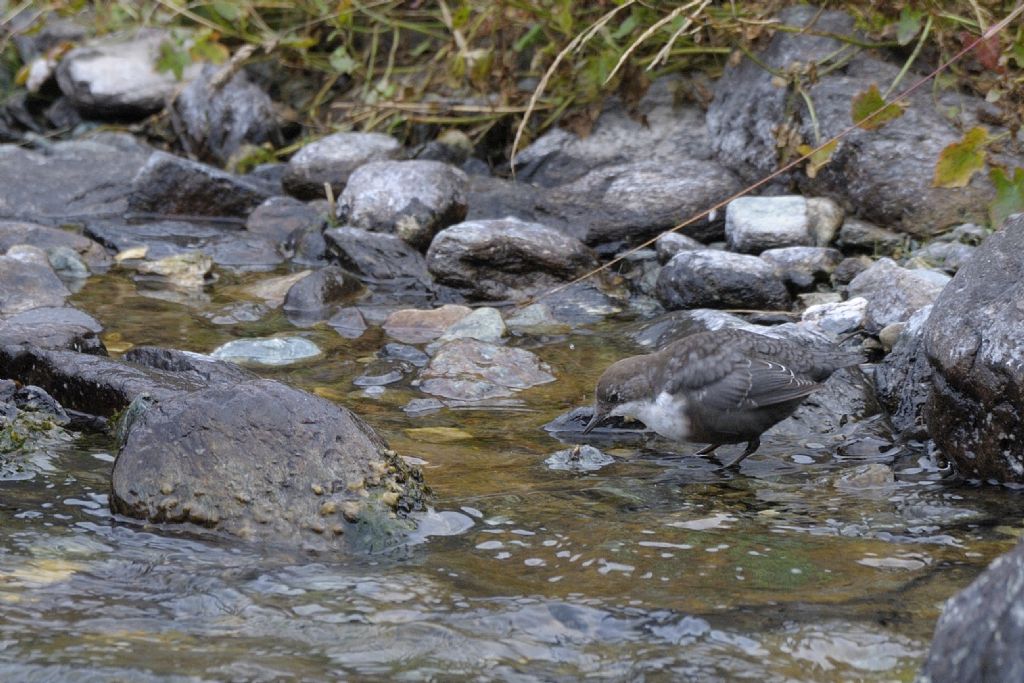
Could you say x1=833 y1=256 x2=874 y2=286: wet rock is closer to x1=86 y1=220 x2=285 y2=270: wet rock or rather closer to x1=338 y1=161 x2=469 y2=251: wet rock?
x1=338 y1=161 x2=469 y2=251: wet rock

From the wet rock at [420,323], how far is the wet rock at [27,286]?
2041 millimetres

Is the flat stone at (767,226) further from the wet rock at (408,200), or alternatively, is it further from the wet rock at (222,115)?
the wet rock at (222,115)

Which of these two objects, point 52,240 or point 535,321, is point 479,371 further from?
point 52,240

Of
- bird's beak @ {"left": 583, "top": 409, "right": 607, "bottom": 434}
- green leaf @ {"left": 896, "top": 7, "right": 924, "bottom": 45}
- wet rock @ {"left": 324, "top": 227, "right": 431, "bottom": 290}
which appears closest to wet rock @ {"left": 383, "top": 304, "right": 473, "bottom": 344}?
wet rock @ {"left": 324, "top": 227, "right": 431, "bottom": 290}

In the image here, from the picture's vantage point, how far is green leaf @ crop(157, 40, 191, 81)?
1194 centimetres

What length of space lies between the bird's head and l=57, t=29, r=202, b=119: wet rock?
8.16 metres

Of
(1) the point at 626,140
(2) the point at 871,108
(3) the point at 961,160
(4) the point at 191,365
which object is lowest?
(4) the point at 191,365

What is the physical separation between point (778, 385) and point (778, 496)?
0.71 m

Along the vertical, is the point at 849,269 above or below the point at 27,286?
above

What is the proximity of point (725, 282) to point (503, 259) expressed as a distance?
1631mm

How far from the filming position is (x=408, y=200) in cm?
941

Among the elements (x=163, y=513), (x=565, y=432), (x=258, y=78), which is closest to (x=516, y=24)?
(x=258, y=78)

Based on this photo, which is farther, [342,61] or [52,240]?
[342,61]

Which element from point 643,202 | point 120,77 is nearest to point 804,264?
point 643,202
